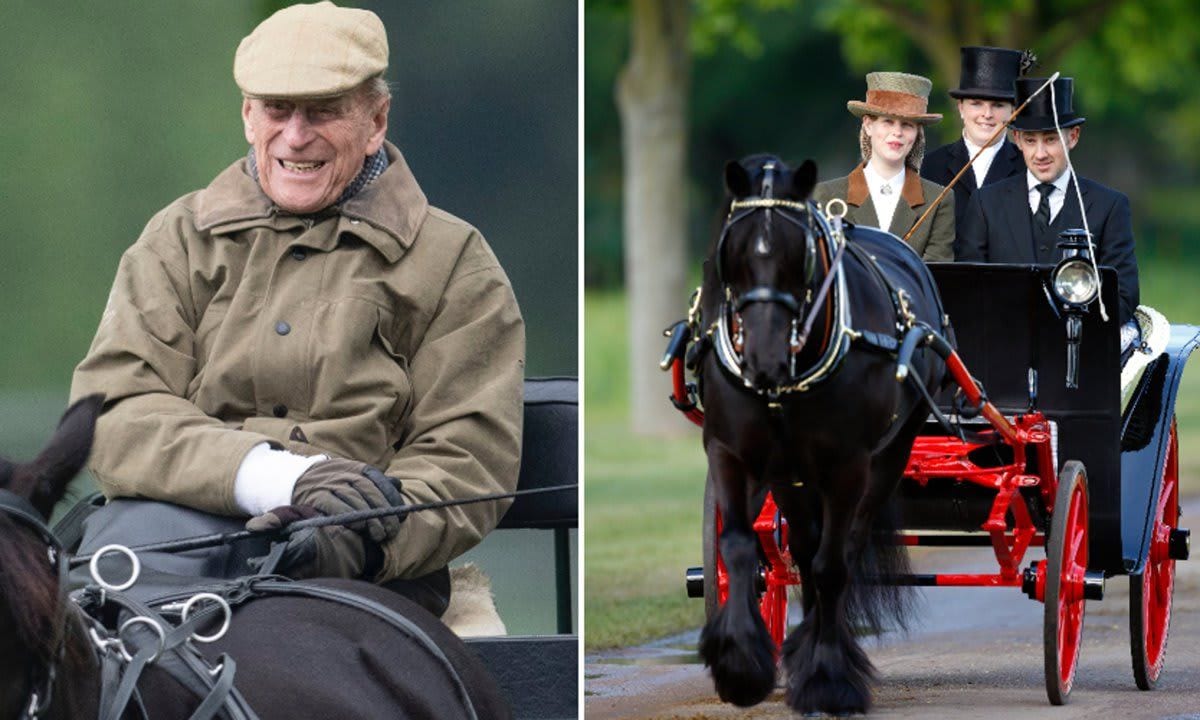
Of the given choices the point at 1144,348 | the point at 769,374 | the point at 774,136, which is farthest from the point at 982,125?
the point at 774,136

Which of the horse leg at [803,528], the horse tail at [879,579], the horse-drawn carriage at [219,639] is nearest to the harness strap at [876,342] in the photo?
the horse leg at [803,528]

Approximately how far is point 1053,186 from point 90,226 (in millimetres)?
3741

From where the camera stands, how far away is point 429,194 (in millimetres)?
5336

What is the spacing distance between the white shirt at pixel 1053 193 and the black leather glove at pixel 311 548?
4074 mm

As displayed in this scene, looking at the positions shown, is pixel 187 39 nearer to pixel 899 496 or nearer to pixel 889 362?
pixel 889 362

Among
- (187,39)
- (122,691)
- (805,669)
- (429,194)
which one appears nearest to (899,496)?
(805,669)

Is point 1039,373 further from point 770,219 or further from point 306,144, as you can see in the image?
point 306,144

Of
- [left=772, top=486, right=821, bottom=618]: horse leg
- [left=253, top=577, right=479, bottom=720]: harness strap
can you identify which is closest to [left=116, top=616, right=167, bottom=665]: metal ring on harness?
[left=253, top=577, right=479, bottom=720]: harness strap

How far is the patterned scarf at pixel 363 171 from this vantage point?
4.94 metres

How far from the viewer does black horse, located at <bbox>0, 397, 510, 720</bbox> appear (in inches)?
114

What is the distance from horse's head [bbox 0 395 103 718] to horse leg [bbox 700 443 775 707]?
3078 mm

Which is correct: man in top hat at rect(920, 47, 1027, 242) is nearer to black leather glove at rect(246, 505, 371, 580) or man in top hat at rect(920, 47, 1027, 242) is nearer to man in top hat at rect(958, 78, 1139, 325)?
man in top hat at rect(958, 78, 1139, 325)

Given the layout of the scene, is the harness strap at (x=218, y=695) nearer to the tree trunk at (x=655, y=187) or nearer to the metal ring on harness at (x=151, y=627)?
the metal ring on harness at (x=151, y=627)

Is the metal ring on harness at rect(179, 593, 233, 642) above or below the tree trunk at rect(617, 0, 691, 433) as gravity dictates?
below
